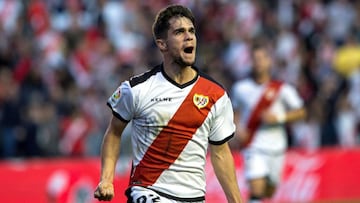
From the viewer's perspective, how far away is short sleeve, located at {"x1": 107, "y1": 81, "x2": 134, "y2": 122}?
352 inches

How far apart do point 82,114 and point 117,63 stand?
1.92 m

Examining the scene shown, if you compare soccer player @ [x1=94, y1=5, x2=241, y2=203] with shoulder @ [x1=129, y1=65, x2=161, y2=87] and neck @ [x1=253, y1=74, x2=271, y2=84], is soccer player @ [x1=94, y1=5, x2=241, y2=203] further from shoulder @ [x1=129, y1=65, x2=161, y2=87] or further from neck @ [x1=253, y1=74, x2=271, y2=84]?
neck @ [x1=253, y1=74, x2=271, y2=84]

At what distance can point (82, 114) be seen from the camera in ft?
61.0

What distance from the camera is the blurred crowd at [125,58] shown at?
18250 mm

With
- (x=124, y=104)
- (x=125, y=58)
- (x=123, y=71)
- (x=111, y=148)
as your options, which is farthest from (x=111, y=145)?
(x=125, y=58)

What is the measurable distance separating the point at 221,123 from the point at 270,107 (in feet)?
18.1

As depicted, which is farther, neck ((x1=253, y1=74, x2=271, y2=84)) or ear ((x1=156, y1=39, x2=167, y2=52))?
neck ((x1=253, y1=74, x2=271, y2=84))

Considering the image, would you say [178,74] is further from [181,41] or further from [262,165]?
[262,165]

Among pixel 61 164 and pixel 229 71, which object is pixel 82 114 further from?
pixel 229 71

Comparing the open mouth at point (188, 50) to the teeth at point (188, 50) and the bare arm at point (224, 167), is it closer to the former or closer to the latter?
the teeth at point (188, 50)

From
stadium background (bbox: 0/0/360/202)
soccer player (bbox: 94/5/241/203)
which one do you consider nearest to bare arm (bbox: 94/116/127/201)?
soccer player (bbox: 94/5/241/203)

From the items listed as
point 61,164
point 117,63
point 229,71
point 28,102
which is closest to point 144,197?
point 61,164

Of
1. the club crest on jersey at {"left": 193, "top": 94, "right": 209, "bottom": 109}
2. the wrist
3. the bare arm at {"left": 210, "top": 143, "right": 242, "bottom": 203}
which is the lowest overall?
the bare arm at {"left": 210, "top": 143, "right": 242, "bottom": 203}

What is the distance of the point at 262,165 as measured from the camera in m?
14.6
